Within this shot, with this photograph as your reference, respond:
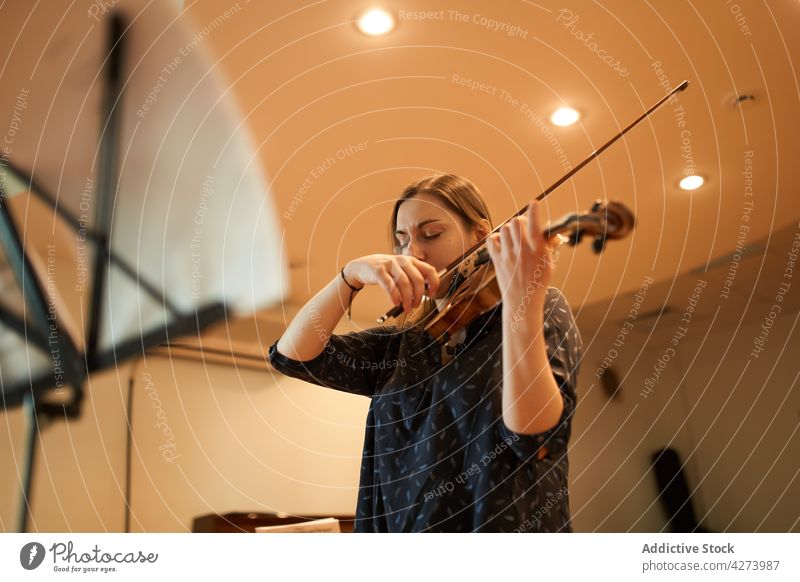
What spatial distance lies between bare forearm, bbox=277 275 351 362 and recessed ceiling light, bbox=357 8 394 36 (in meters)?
0.33

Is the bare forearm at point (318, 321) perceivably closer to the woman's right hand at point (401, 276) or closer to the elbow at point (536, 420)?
the woman's right hand at point (401, 276)

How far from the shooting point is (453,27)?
74 centimetres

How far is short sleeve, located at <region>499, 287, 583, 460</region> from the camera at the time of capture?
0.43 metres

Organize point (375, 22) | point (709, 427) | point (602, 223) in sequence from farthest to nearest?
point (709, 427), point (375, 22), point (602, 223)

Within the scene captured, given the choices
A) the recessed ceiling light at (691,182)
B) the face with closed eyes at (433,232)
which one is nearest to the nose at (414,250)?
the face with closed eyes at (433,232)

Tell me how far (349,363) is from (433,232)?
0.45 ft

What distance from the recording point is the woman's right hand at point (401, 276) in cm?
49

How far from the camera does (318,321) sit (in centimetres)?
54

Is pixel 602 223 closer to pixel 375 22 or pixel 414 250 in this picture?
pixel 414 250
